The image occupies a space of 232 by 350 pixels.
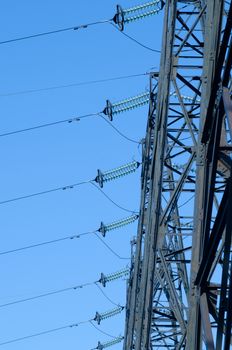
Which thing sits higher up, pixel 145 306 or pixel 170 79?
pixel 170 79

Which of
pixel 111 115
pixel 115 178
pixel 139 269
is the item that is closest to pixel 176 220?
pixel 139 269

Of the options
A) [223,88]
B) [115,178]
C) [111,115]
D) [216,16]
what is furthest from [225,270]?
[115,178]

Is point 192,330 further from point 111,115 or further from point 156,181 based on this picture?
point 111,115

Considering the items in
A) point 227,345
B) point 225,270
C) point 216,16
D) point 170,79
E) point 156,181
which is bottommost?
point 227,345

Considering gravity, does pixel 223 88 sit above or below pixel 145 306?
below

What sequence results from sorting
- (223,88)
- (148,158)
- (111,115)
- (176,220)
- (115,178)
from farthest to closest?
(115,178) < (111,115) < (148,158) < (176,220) < (223,88)

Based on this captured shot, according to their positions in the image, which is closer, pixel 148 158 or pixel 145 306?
pixel 145 306

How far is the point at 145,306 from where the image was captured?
18062 mm

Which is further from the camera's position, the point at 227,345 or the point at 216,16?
the point at 216,16

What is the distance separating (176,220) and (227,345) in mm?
12083

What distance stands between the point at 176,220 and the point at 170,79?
12.7ft

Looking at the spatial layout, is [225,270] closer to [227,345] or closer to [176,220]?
[227,345]

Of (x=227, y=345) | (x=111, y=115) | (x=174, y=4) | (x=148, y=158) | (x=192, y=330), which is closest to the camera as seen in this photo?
(x=227, y=345)

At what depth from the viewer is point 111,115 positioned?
2597 centimetres
